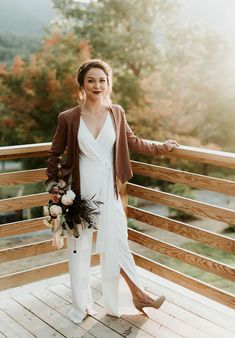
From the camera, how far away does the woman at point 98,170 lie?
2938mm

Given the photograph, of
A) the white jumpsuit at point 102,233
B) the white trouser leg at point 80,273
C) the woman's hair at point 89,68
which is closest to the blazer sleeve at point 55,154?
the white jumpsuit at point 102,233

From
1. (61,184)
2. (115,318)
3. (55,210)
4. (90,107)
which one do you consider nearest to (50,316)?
(115,318)

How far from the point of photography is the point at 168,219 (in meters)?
3.48

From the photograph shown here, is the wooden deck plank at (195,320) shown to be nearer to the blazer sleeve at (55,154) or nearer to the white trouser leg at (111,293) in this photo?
the white trouser leg at (111,293)

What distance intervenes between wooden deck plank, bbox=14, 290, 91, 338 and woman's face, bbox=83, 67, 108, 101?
4.58ft

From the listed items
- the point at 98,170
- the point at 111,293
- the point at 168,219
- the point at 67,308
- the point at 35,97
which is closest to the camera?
the point at 98,170

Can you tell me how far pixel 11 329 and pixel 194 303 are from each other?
1193 mm

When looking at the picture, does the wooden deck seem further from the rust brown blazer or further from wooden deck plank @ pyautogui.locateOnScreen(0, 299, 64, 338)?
the rust brown blazer

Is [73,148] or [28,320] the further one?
[28,320]

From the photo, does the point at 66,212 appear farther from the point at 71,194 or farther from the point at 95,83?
the point at 95,83

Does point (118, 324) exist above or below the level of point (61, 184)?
below

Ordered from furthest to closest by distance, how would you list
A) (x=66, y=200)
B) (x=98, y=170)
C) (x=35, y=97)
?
(x=35, y=97), (x=98, y=170), (x=66, y=200)

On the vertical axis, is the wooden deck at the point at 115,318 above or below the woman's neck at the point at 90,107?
below

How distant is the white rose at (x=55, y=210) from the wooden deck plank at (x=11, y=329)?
2.43 feet
